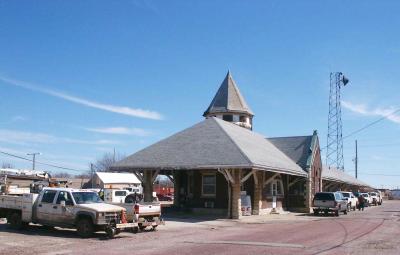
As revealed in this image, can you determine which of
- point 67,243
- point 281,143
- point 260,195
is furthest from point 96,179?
point 67,243

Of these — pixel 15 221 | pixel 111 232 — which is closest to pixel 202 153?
pixel 15 221

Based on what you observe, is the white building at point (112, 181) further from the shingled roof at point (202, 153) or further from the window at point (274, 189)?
the shingled roof at point (202, 153)

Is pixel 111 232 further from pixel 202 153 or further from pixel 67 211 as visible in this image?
pixel 202 153

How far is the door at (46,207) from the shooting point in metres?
19.7

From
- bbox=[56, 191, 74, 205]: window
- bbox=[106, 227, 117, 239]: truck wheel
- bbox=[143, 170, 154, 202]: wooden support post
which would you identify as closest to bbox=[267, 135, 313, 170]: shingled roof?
bbox=[143, 170, 154, 202]: wooden support post

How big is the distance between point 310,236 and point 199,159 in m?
11.0

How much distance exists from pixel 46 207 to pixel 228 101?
91.5ft

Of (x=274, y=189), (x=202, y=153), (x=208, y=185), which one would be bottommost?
(x=274, y=189)

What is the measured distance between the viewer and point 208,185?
3306cm

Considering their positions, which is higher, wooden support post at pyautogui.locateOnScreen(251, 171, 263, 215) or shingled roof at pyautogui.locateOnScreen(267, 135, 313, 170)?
shingled roof at pyautogui.locateOnScreen(267, 135, 313, 170)

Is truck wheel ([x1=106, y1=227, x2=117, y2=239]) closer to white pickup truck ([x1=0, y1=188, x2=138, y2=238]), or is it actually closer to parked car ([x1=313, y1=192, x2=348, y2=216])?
white pickup truck ([x1=0, y1=188, x2=138, y2=238])

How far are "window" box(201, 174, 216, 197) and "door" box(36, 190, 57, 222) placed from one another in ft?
47.4

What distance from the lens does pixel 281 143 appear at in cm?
4697

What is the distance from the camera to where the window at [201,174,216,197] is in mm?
32809
